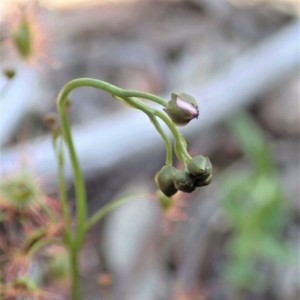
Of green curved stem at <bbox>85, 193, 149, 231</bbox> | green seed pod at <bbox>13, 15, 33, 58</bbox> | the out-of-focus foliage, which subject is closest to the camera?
green curved stem at <bbox>85, 193, 149, 231</bbox>

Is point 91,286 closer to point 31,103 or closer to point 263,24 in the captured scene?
point 31,103

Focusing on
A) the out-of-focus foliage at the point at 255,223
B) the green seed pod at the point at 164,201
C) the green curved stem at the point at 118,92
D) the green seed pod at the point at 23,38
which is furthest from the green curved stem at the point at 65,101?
the out-of-focus foliage at the point at 255,223

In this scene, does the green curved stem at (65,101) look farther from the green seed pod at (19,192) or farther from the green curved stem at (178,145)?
the green seed pod at (19,192)

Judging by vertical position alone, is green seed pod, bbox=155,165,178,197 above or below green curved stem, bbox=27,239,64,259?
above

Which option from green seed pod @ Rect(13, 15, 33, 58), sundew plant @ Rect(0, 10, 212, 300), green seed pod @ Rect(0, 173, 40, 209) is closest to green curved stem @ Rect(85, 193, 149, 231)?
sundew plant @ Rect(0, 10, 212, 300)

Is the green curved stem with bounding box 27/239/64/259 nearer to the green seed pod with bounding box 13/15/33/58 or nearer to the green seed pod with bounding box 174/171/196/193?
the green seed pod with bounding box 174/171/196/193
